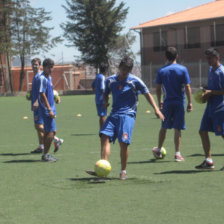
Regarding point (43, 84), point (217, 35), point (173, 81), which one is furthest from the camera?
point (217, 35)

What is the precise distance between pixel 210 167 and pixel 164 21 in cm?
4941

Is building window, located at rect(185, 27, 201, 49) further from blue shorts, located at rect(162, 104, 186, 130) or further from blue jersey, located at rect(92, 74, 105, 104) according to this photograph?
blue shorts, located at rect(162, 104, 186, 130)

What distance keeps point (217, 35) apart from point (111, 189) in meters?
47.1

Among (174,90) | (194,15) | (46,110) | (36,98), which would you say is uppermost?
(194,15)

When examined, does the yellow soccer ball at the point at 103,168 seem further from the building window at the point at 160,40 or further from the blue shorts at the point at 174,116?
the building window at the point at 160,40

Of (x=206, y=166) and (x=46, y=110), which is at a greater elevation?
(x=46, y=110)

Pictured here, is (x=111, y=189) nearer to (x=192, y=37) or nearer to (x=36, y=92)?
(x=36, y=92)

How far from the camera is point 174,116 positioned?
1042 cm

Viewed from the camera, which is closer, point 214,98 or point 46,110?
point 214,98

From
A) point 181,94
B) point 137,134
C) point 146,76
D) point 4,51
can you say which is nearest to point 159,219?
point 181,94

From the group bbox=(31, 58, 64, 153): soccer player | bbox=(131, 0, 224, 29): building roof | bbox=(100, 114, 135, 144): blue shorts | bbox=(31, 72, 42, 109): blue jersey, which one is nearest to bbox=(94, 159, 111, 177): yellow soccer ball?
bbox=(100, 114, 135, 144): blue shorts

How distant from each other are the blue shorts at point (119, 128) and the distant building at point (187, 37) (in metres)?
41.0

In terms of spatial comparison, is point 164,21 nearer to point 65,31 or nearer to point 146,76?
point 146,76

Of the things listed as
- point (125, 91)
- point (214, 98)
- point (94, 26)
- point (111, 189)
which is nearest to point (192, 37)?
point (94, 26)
